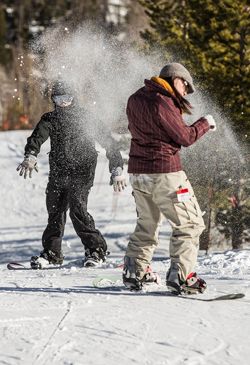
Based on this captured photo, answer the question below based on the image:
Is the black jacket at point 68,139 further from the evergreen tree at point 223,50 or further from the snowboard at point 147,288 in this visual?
the evergreen tree at point 223,50

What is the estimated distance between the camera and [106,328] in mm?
4113

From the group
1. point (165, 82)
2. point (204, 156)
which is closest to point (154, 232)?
point (165, 82)

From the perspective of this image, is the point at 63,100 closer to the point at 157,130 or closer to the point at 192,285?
the point at 157,130

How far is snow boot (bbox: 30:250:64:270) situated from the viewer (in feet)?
23.2

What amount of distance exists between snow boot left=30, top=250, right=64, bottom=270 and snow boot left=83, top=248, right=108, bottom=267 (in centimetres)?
31

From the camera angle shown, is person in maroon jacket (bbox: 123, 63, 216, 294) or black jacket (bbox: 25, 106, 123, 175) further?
black jacket (bbox: 25, 106, 123, 175)

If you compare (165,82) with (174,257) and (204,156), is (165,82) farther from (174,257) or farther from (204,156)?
(204,156)

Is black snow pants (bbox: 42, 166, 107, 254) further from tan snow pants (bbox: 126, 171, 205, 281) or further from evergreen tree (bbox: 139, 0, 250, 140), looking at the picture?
evergreen tree (bbox: 139, 0, 250, 140)

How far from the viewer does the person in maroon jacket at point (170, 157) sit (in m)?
4.84

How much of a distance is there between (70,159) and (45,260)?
1064 millimetres

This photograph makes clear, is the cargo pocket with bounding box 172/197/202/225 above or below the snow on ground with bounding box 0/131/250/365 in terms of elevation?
above

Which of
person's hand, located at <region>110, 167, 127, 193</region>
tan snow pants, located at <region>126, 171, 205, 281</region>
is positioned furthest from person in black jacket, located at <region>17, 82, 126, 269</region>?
tan snow pants, located at <region>126, 171, 205, 281</region>

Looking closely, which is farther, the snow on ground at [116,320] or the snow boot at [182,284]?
the snow boot at [182,284]

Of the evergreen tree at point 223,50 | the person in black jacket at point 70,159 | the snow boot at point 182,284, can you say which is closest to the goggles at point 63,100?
the person in black jacket at point 70,159
